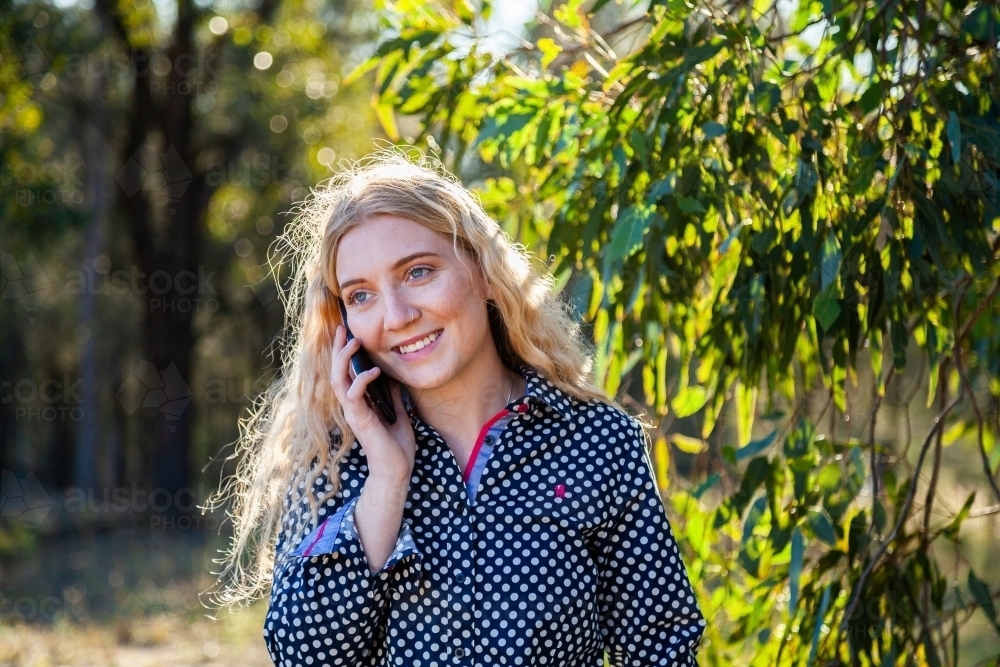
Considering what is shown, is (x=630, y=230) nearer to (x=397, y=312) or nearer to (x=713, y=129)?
(x=713, y=129)

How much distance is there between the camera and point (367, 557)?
172cm

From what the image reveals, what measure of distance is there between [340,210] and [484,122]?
98 cm

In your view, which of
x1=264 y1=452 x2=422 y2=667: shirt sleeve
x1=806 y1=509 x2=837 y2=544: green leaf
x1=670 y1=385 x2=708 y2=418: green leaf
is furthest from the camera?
x1=670 y1=385 x2=708 y2=418: green leaf

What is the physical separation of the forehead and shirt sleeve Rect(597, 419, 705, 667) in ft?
1.80

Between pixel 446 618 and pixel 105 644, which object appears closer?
pixel 446 618

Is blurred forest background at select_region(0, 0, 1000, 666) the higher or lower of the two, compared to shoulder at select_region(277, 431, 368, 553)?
higher

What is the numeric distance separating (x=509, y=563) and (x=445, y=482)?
18cm

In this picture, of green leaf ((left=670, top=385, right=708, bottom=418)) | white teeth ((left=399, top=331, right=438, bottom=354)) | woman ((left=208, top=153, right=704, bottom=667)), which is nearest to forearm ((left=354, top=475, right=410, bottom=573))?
woman ((left=208, top=153, right=704, bottom=667))

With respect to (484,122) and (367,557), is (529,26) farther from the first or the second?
(367,557)

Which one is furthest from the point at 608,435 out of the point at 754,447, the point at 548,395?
the point at 754,447

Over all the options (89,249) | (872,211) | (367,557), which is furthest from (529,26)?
(89,249)

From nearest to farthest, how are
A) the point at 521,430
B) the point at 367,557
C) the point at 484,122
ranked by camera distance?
1. the point at 367,557
2. the point at 521,430
3. the point at 484,122

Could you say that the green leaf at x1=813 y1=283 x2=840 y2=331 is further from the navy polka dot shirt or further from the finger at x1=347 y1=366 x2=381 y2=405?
the finger at x1=347 y1=366 x2=381 y2=405

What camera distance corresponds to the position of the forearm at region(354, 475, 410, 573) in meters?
1.73
